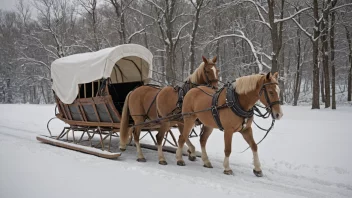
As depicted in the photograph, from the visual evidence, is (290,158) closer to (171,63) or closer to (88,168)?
(88,168)

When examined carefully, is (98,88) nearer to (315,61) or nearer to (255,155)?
(255,155)

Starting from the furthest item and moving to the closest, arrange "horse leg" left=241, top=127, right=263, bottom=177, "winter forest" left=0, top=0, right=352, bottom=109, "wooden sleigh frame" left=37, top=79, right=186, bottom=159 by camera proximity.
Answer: "winter forest" left=0, top=0, right=352, bottom=109, "wooden sleigh frame" left=37, top=79, right=186, bottom=159, "horse leg" left=241, top=127, right=263, bottom=177

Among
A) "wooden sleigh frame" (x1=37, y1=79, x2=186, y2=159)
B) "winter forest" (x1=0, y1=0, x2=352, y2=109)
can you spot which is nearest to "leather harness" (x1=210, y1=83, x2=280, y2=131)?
"wooden sleigh frame" (x1=37, y1=79, x2=186, y2=159)

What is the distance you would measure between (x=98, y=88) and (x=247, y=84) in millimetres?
3822

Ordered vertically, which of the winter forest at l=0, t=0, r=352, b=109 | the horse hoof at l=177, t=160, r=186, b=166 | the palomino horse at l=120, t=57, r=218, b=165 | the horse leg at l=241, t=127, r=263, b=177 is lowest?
the horse hoof at l=177, t=160, r=186, b=166

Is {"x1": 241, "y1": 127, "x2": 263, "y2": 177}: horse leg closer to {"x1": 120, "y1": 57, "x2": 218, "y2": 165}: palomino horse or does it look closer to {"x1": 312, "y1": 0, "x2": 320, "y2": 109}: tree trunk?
{"x1": 120, "y1": 57, "x2": 218, "y2": 165}: palomino horse

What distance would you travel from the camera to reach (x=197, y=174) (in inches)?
190

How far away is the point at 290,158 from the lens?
5.90 m

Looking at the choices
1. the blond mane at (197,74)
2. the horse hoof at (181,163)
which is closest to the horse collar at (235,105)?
the blond mane at (197,74)

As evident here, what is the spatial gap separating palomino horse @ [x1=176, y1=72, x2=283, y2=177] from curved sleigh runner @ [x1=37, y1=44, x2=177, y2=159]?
1445mm

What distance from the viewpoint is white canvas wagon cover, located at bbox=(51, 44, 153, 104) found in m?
6.42

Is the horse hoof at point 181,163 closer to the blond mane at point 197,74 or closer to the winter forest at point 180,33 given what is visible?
the blond mane at point 197,74

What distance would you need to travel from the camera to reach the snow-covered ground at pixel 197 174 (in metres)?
3.40

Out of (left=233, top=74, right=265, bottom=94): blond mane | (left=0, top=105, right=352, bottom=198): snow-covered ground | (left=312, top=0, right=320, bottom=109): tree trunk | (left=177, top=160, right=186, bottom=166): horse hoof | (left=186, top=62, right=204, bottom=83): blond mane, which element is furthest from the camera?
(left=312, top=0, right=320, bottom=109): tree trunk
